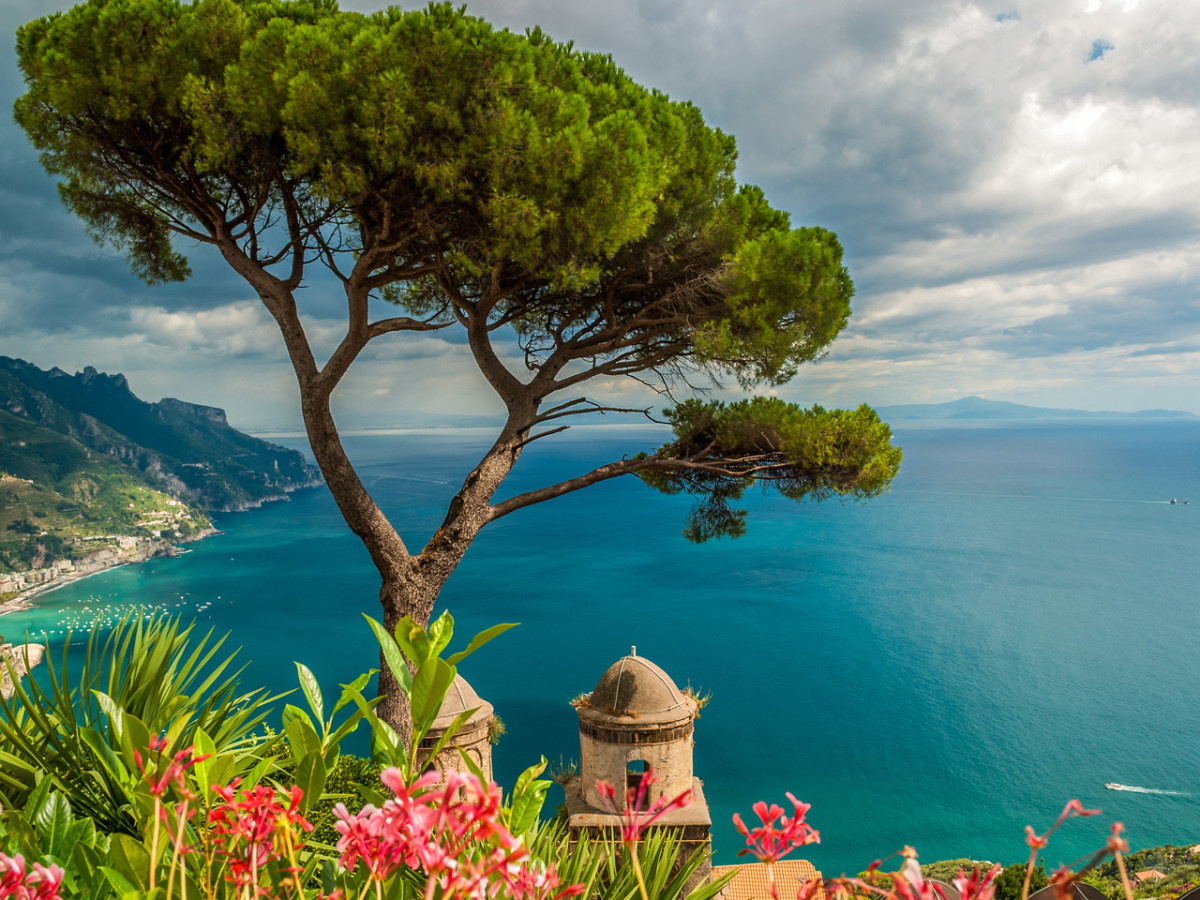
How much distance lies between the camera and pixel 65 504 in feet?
176

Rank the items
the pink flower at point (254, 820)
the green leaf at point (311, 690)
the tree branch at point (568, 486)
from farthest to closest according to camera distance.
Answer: the tree branch at point (568, 486), the green leaf at point (311, 690), the pink flower at point (254, 820)

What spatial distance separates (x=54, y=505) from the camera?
53.1 meters

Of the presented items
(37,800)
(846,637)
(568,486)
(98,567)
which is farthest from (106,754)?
(98,567)

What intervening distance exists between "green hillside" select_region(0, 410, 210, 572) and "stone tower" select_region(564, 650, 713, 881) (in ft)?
177

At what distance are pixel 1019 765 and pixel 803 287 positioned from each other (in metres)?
30.5

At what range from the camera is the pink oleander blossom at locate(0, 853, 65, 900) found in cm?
70

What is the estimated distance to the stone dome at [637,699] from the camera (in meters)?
7.81

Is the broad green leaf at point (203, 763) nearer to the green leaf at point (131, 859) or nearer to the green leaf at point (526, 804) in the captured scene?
the green leaf at point (131, 859)

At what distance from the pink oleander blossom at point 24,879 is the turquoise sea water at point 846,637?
24.7m

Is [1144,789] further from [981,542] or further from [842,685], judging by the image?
[981,542]

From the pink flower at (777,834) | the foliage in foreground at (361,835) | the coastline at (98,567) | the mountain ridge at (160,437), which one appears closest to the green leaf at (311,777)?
the foliage in foreground at (361,835)

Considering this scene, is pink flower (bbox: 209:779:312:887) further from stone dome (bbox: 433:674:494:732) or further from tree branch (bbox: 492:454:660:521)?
stone dome (bbox: 433:674:494:732)

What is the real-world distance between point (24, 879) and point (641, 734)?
295 inches

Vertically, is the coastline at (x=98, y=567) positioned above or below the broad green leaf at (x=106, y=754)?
below
